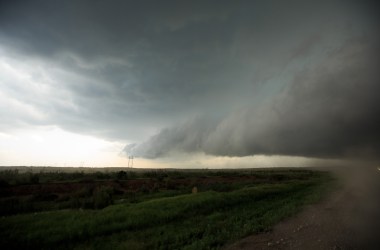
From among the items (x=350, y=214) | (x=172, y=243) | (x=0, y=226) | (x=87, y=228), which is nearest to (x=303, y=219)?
(x=350, y=214)

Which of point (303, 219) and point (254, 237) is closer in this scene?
point (254, 237)

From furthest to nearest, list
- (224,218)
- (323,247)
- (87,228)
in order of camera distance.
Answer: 1. (224,218)
2. (87,228)
3. (323,247)

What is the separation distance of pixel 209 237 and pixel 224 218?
18.5 ft

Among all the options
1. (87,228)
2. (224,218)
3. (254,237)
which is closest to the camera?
(254,237)

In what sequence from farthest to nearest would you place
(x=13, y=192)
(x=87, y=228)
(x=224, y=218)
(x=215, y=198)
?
1. (x=13, y=192)
2. (x=215, y=198)
3. (x=224, y=218)
4. (x=87, y=228)

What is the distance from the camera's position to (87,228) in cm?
1673

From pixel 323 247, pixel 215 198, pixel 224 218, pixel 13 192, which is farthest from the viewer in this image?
pixel 13 192

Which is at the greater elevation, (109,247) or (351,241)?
(351,241)

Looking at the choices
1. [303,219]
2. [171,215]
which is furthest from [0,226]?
[303,219]

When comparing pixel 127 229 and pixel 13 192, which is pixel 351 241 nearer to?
pixel 127 229

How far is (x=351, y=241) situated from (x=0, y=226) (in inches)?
782

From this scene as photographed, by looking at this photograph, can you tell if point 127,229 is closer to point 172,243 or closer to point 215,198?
point 172,243

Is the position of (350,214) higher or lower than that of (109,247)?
higher

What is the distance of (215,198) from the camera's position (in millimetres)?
26078
